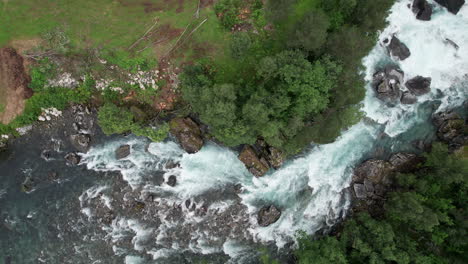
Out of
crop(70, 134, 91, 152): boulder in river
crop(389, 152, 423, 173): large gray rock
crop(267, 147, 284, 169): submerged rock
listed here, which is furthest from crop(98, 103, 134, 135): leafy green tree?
crop(389, 152, 423, 173): large gray rock

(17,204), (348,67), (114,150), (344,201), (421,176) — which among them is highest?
(348,67)

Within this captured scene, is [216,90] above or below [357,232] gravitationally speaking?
above

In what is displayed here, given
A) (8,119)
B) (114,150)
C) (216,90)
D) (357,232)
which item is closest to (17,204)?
(8,119)

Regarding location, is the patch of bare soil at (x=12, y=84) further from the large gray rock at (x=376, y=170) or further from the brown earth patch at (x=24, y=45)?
the large gray rock at (x=376, y=170)

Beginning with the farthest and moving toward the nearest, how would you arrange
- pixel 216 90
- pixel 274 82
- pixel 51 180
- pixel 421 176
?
pixel 51 180 → pixel 421 176 → pixel 274 82 → pixel 216 90

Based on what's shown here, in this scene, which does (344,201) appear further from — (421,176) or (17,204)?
(17,204)

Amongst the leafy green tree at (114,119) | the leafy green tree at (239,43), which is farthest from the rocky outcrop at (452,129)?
the leafy green tree at (114,119)

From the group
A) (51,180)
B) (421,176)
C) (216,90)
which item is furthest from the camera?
(51,180)
